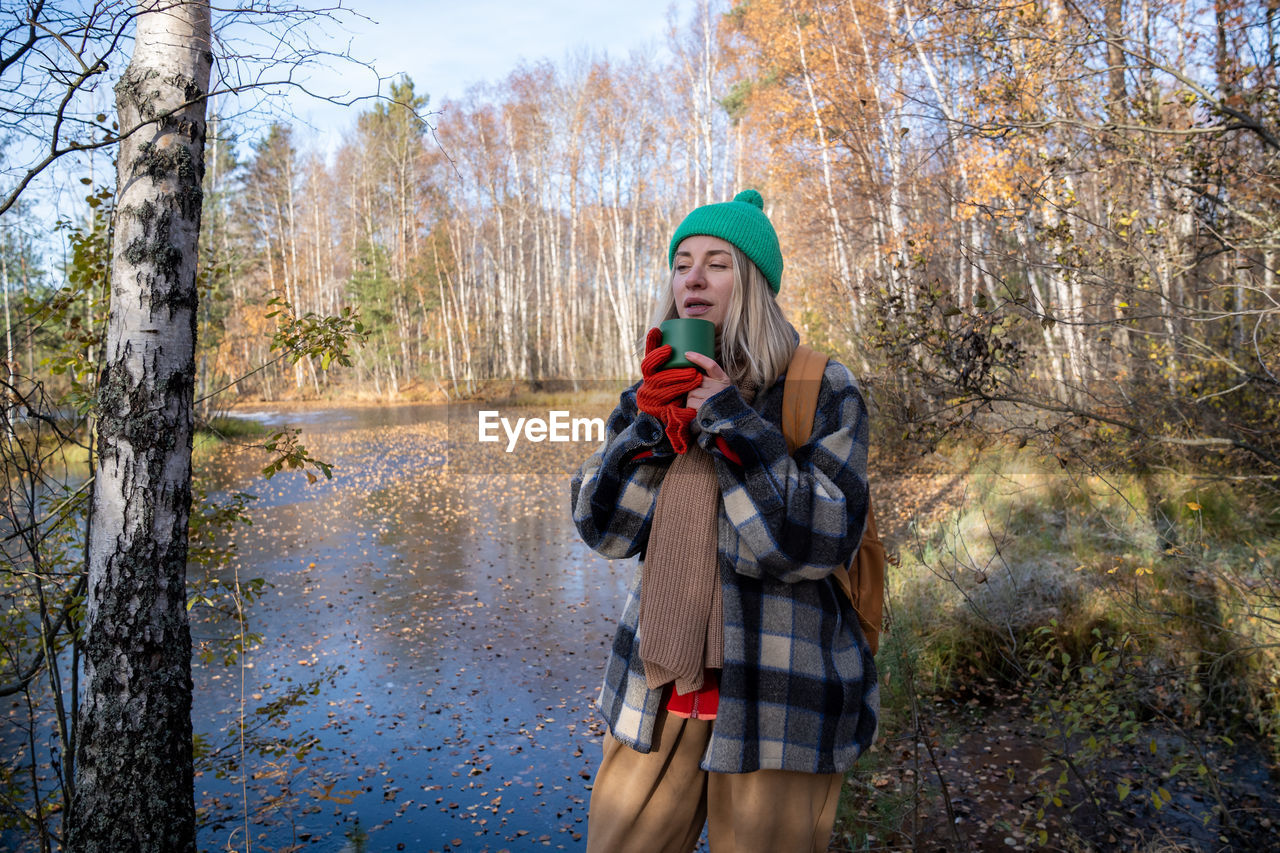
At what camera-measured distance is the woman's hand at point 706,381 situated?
1.71m

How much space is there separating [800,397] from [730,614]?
50cm

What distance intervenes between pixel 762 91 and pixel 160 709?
17.2 meters

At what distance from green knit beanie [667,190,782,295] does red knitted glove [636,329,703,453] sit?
334 mm

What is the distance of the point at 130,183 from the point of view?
2.66 m

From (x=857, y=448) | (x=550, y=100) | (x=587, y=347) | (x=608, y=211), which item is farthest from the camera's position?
(x=587, y=347)

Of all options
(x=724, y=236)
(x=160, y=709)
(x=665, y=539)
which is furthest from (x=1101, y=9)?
(x=160, y=709)

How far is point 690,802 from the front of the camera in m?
1.75

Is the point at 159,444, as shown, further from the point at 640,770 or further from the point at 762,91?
the point at 762,91

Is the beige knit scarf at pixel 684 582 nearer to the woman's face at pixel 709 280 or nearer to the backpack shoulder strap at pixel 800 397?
the backpack shoulder strap at pixel 800 397

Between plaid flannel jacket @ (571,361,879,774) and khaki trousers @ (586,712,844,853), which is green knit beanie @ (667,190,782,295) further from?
khaki trousers @ (586,712,844,853)

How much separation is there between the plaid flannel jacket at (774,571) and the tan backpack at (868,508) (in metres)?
0.03

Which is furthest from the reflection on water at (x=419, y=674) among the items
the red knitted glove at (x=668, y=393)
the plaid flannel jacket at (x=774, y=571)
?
the red knitted glove at (x=668, y=393)

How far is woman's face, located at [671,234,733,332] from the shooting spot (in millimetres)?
1916

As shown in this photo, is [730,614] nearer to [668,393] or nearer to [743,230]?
[668,393]
